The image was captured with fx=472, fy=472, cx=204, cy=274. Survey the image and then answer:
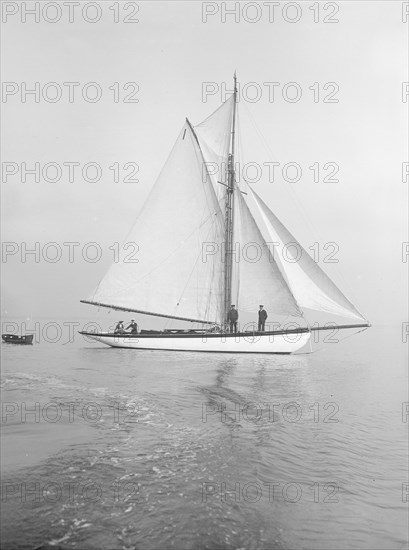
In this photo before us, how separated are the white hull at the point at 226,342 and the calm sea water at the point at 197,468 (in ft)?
55.2

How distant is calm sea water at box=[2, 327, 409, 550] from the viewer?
24.6 ft

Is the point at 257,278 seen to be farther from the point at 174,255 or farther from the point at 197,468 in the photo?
the point at 197,468

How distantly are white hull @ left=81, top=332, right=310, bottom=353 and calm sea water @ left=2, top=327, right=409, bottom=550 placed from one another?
16.8 m

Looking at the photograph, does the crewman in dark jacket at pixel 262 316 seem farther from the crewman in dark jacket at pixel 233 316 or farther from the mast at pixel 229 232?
the mast at pixel 229 232

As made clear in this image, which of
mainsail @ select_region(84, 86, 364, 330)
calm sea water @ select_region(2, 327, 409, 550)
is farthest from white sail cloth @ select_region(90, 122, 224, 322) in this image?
calm sea water @ select_region(2, 327, 409, 550)

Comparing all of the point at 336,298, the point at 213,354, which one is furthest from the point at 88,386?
the point at 336,298

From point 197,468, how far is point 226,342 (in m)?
29.2

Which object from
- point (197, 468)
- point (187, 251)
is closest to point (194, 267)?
point (187, 251)

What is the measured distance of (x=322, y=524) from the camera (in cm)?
840

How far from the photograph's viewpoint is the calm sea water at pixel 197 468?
7.50 meters

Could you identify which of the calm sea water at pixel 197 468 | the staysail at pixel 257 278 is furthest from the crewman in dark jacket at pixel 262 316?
the calm sea water at pixel 197 468

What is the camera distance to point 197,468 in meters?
10.6

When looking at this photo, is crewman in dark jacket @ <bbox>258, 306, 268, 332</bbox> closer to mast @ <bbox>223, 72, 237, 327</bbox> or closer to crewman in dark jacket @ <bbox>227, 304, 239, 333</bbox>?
crewman in dark jacket @ <bbox>227, 304, 239, 333</bbox>

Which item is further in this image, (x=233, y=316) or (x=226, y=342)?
(x=226, y=342)
